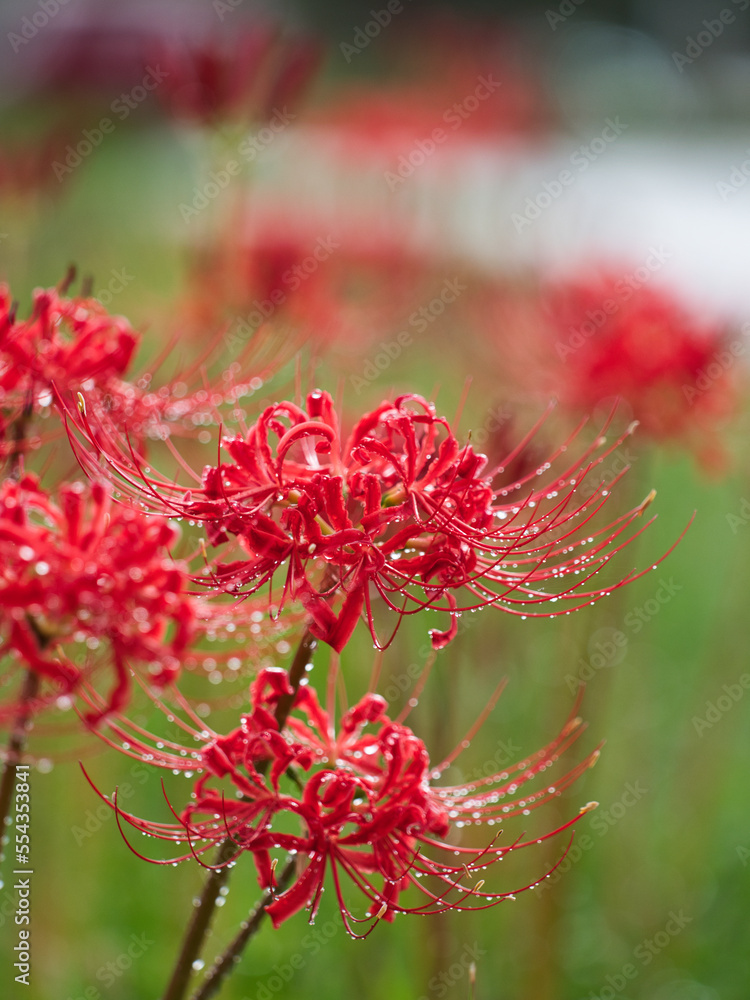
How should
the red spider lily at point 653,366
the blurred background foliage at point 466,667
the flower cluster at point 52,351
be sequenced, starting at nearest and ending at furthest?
1. the flower cluster at point 52,351
2. the blurred background foliage at point 466,667
3. the red spider lily at point 653,366

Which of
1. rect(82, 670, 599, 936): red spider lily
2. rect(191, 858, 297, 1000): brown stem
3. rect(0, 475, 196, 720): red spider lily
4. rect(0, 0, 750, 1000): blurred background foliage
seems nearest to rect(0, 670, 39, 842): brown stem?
rect(0, 475, 196, 720): red spider lily

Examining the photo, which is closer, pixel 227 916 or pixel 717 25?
pixel 227 916

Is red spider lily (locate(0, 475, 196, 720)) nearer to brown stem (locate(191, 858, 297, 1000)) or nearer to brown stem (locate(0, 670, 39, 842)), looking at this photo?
brown stem (locate(0, 670, 39, 842))

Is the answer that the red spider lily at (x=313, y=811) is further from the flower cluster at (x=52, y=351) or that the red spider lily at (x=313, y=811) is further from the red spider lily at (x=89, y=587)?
the flower cluster at (x=52, y=351)

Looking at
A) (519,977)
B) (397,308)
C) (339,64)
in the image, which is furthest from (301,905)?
(339,64)

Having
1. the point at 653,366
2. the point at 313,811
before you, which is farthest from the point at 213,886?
the point at 653,366

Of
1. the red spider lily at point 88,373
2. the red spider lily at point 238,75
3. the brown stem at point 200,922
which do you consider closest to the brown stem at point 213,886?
the brown stem at point 200,922

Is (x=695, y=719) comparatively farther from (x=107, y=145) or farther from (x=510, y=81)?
(x=107, y=145)
